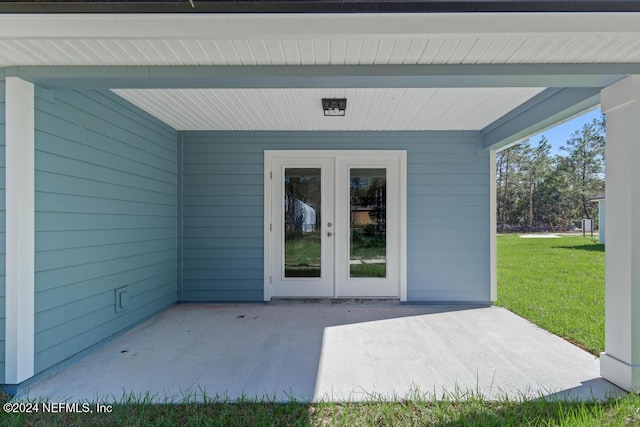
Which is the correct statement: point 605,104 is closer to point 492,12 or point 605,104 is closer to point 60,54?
point 492,12

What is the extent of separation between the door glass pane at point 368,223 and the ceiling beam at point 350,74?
2430mm

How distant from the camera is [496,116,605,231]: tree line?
22672mm

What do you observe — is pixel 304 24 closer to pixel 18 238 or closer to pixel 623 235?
pixel 18 238

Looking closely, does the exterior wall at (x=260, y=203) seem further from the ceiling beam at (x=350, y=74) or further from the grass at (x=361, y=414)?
the grass at (x=361, y=414)

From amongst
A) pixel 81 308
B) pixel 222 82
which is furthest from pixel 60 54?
pixel 81 308

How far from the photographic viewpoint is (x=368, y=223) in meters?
4.83

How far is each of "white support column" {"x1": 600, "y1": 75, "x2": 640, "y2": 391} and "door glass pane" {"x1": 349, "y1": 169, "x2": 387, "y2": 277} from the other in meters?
2.60

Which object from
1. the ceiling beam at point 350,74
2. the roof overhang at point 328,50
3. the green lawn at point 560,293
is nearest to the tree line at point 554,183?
the green lawn at point 560,293

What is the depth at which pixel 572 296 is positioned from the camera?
5145mm

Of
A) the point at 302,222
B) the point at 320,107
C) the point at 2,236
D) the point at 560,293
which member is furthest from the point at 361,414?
the point at 560,293

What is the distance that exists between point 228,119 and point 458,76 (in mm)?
2758

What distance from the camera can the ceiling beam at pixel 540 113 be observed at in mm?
2791

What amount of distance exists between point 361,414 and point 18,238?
2611 mm

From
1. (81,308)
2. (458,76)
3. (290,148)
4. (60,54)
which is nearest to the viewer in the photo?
(60,54)
